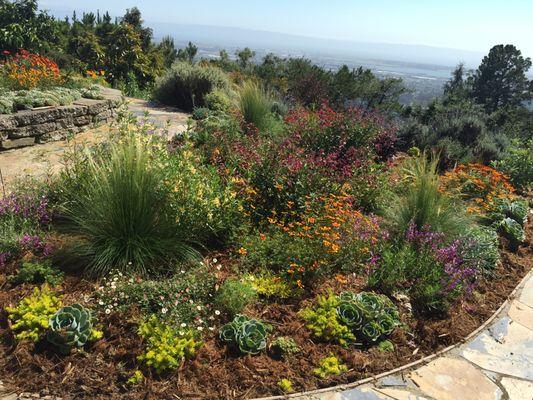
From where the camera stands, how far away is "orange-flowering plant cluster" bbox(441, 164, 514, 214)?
584 cm

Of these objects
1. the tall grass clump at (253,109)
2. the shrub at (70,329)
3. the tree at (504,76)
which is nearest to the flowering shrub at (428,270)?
the shrub at (70,329)

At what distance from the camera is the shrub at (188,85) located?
35.0 ft

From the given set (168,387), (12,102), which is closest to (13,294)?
(168,387)

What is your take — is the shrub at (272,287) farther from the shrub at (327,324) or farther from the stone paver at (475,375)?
the stone paver at (475,375)

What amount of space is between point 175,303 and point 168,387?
0.65 metres

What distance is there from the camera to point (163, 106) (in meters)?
10.9

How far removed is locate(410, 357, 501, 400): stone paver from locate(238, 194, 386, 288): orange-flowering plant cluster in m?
1.09

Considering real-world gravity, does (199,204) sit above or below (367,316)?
above

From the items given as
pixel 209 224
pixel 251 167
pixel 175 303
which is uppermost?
pixel 251 167

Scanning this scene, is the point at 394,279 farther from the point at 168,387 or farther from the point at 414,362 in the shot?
the point at 168,387

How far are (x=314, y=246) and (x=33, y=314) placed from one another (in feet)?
7.70

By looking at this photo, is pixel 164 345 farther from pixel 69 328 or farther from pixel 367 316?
pixel 367 316

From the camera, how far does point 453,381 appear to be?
295 centimetres

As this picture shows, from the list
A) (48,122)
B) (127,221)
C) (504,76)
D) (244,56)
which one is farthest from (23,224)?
(504,76)
